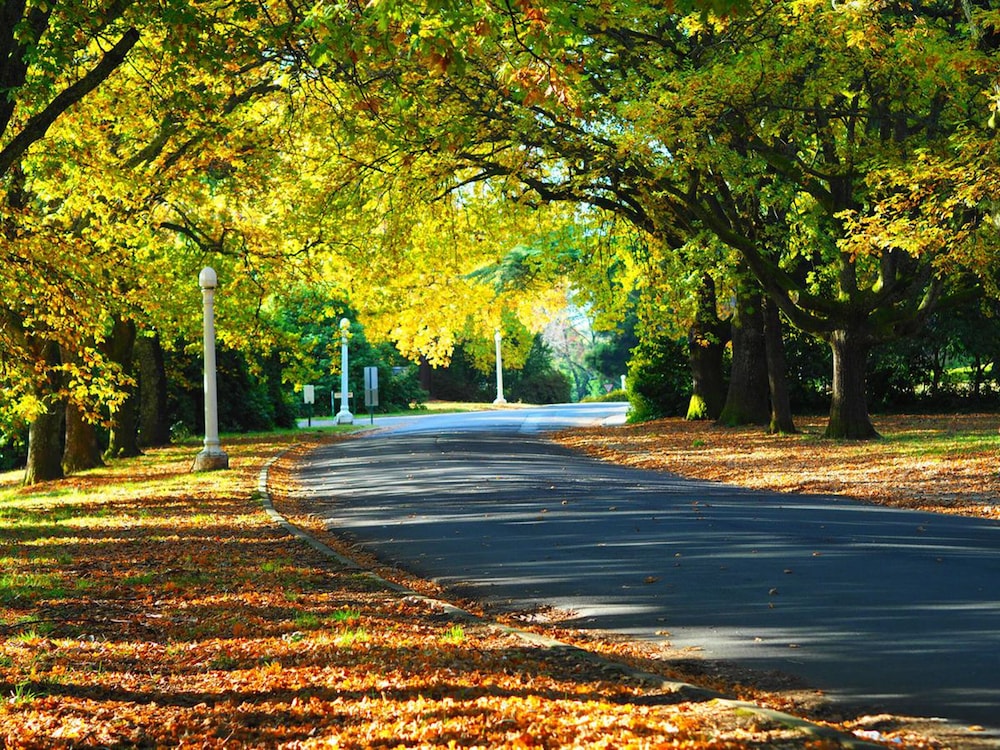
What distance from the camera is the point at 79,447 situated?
82.9ft

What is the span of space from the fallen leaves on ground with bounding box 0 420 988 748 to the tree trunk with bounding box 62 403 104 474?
48.6 feet

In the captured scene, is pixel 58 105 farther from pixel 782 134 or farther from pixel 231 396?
pixel 231 396

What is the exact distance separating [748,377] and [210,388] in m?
14.5

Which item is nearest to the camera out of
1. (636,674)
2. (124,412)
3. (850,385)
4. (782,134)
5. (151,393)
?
(636,674)

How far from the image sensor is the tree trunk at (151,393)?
31.6m

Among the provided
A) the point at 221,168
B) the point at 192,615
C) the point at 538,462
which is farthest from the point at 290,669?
the point at 221,168

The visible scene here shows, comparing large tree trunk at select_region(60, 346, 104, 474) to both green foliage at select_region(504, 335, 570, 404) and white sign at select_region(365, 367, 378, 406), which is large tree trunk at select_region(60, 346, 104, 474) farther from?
green foliage at select_region(504, 335, 570, 404)

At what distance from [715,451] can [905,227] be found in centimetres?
837

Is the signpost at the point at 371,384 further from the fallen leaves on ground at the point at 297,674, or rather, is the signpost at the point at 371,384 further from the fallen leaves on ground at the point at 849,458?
the fallen leaves on ground at the point at 297,674

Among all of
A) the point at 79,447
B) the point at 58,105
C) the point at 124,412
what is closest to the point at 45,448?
the point at 79,447

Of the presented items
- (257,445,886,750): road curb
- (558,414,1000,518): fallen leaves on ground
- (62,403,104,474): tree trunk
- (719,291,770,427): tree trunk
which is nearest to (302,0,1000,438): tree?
(558,414,1000,518): fallen leaves on ground

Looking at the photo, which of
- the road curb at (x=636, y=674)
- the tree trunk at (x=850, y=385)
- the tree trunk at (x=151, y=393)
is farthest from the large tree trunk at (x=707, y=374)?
the road curb at (x=636, y=674)

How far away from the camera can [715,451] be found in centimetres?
2334

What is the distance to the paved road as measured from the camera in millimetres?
6320
